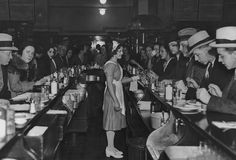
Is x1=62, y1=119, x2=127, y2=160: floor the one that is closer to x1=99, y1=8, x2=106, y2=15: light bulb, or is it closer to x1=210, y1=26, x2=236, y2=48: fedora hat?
x1=210, y1=26, x2=236, y2=48: fedora hat

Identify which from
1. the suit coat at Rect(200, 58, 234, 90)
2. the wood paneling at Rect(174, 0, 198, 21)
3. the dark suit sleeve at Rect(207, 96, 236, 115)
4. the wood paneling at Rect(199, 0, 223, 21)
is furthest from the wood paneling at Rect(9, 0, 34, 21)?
the dark suit sleeve at Rect(207, 96, 236, 115)

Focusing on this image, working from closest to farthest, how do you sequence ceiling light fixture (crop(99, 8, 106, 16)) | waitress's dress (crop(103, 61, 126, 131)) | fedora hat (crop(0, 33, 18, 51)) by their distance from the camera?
1. fedora hat (crop(0, 33, 18, 51))
2. waitress's dress (crop(103, 61, 126, 131))
3. ceiling light fixture (crop(99, 8, 106, 16))

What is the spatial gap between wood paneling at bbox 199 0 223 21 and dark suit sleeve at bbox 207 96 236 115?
8439 mm

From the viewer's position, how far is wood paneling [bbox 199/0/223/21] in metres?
11.2

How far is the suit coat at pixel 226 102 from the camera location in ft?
10.2

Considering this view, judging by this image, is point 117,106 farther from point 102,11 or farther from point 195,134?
point 102,11

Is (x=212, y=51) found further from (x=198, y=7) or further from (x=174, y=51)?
(x=198, y=7)

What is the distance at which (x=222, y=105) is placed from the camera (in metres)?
3.16

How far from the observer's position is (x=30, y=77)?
7.61 meters

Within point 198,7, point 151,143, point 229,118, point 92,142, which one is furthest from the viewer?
point 198,7

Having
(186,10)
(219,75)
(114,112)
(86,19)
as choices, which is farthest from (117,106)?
(86,19)

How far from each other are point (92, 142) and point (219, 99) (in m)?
4.40

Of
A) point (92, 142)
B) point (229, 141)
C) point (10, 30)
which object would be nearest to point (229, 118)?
point (229, 141)

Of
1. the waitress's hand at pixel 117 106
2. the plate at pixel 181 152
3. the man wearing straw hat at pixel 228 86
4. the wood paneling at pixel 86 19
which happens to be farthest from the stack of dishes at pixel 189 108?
the wood paneling at pixel 86 19
